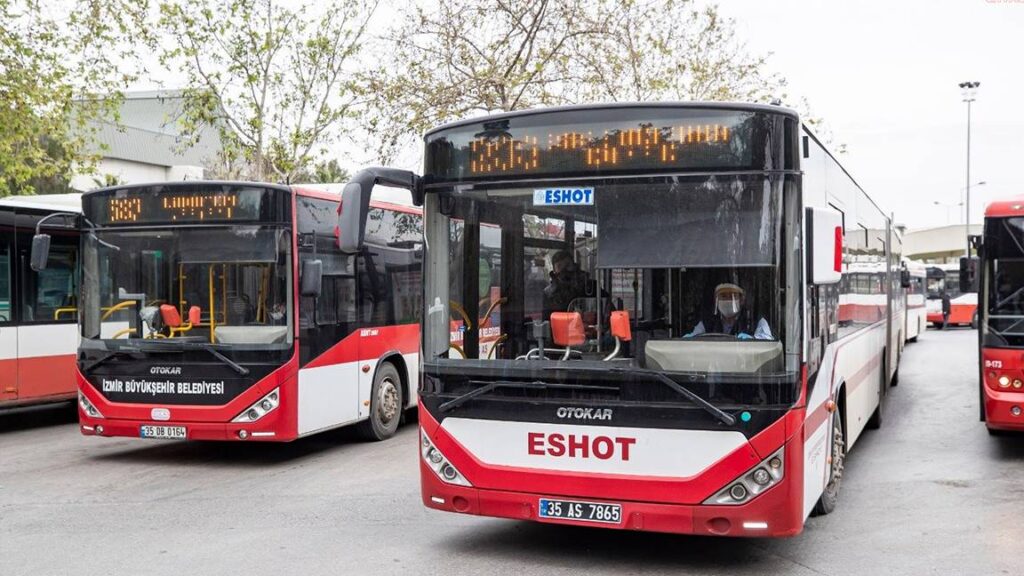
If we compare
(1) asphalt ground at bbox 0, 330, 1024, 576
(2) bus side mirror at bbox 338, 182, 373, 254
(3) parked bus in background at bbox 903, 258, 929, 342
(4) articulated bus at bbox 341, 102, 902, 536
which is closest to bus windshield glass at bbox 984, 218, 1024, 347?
(1) asphalt ground at bbox 0, 330, 1024, 576

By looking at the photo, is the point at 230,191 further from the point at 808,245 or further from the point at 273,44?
the point at 273,44

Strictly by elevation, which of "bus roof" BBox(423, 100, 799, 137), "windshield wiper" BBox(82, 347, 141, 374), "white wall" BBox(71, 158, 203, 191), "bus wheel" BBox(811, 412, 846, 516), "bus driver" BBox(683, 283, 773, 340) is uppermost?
"white wall" BBox(71, 158, 203, 191)

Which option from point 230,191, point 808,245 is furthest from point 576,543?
point 230,191

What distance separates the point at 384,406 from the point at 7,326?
4.72 metres

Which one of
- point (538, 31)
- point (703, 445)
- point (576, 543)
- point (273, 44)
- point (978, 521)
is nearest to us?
point (703, 445)

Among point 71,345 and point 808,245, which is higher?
point 808,245

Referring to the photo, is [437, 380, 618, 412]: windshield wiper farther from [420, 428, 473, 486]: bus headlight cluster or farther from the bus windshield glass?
the bus windshield glass

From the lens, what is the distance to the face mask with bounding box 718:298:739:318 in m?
5.98

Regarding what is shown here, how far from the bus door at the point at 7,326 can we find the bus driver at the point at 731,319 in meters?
9.56

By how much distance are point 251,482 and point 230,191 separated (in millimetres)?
2756

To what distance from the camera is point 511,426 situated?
6305 mm

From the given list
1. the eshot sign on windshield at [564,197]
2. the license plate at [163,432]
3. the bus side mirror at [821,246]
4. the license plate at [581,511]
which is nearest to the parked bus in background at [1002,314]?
the bus side mirror at [821,246]

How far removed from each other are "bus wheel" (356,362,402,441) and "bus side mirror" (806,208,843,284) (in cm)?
653

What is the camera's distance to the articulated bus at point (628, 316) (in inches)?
230
